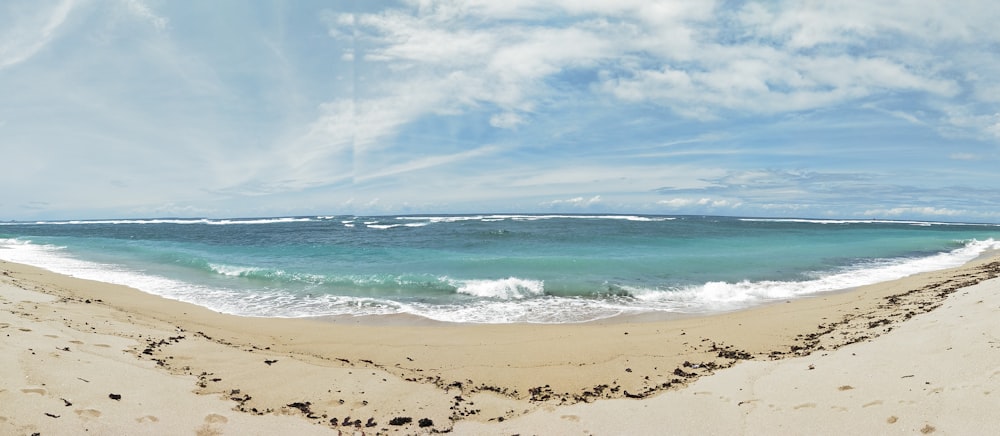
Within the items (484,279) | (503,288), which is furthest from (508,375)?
(484,279)

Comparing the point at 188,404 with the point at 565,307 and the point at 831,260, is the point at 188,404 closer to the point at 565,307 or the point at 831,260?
the point at 565,307

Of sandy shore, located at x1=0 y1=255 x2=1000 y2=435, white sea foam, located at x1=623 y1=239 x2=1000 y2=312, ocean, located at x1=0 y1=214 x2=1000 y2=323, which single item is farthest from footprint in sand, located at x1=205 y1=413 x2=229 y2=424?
white sea foam, located at x1=623 y1=239 x2=1000 y2=312

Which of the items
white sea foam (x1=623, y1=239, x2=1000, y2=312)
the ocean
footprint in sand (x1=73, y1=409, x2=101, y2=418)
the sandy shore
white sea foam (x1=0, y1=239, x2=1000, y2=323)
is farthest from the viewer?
white sea foam (x1=623, y1=239, x2=1000, y2=312)

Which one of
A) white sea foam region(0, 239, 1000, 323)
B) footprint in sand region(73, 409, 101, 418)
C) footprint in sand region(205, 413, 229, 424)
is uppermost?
footprint in sand region(73, 409, 101, 418)

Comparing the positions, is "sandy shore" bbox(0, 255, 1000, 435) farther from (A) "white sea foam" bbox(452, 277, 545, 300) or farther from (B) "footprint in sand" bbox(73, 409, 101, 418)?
(A) "white sea foam" bbox(452, 277, 545, 300)

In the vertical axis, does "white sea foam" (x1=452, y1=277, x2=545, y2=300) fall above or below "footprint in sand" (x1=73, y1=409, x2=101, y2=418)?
below

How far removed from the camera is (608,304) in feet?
37.5

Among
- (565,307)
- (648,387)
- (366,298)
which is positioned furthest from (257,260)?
(648,387)

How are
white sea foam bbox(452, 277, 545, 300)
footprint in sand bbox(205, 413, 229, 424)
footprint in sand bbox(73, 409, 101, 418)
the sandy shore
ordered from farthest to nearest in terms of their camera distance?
white sea foam bbox(452, 277, 545, 300), footprint in sand bbox(205, 413, 229, 424), the sandy shore, footprint in sand bbox(73, 409, 101, 418)

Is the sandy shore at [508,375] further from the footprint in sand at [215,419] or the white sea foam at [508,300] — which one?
the white sea foam at [508,300]

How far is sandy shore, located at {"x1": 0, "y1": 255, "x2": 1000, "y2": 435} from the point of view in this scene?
399 cm

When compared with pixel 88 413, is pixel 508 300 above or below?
below

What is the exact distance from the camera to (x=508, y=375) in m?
6.19

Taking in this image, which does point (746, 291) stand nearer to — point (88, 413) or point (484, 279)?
point (484, 279)
